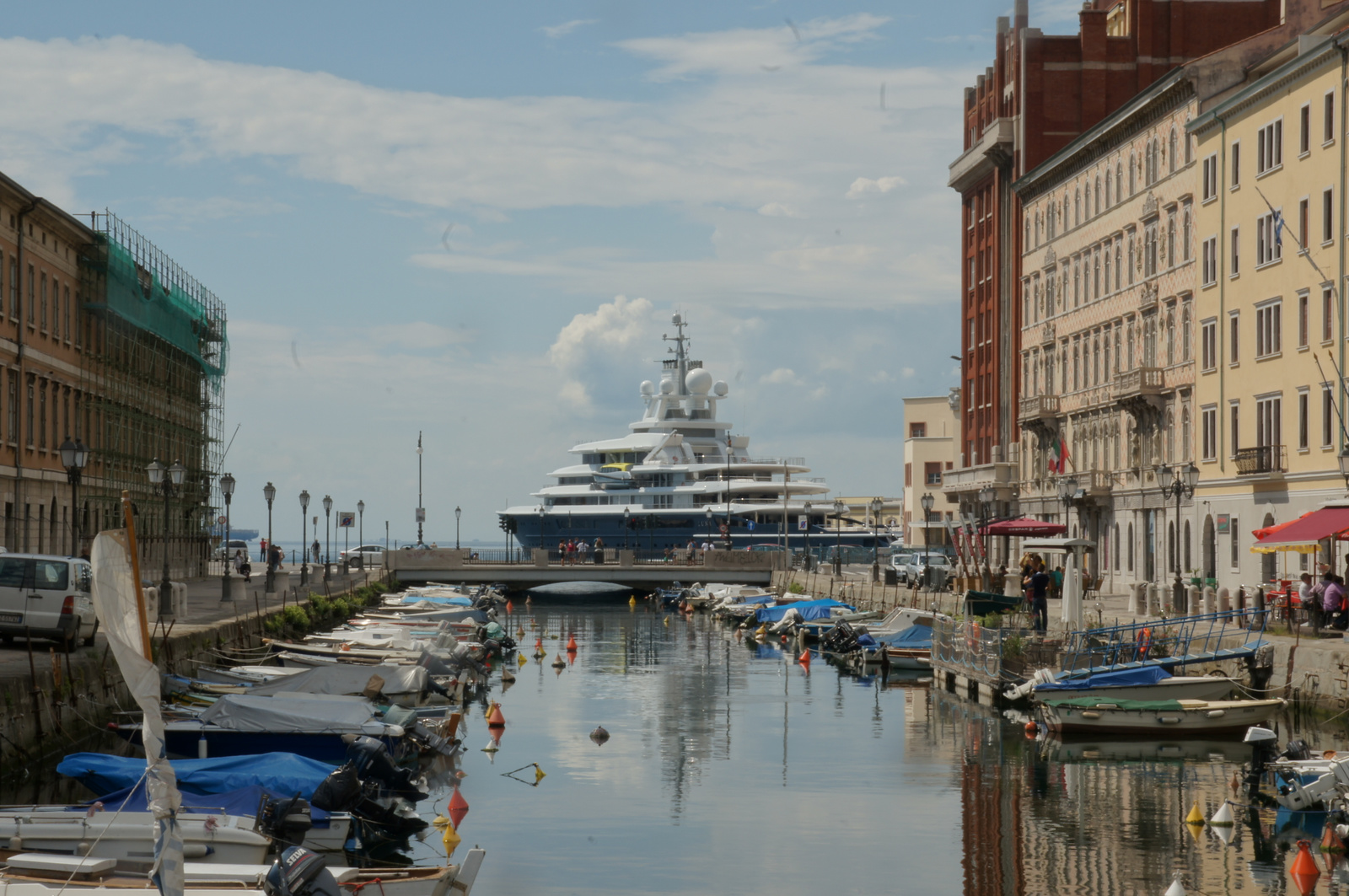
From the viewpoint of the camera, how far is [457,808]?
85.0ft

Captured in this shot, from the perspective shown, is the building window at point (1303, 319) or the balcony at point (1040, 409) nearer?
the building window at point (1303, 319)

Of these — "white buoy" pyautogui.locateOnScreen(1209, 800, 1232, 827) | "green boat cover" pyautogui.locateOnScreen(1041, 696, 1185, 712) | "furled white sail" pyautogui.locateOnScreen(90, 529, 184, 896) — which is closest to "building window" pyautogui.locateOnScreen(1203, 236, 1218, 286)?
"green boat cover" pyautogui.locateOnScreen(1041, 696, 1185, 712)

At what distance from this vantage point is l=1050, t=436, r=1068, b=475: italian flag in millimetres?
66875

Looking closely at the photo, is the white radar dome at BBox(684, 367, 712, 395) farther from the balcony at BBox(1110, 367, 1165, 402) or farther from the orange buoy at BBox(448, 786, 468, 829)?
the orange buoy at BBox(448, 786, 468, 829)

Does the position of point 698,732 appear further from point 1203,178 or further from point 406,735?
point 1203,178

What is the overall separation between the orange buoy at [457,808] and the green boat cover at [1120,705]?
12276mm

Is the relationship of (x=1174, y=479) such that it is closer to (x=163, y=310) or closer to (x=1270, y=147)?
(x=1270, y=147)

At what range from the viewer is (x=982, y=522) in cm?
5931

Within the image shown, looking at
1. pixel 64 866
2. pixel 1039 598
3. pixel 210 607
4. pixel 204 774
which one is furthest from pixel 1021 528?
pixel 64 866

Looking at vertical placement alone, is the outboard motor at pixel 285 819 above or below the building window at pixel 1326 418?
below

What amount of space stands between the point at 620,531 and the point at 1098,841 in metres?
111

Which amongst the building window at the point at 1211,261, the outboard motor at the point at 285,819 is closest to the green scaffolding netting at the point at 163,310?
the building window at the point at 1211,261

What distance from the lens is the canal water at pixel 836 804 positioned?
2152cm

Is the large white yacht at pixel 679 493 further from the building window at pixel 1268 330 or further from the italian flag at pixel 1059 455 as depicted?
the building window at pixel 1268 330
